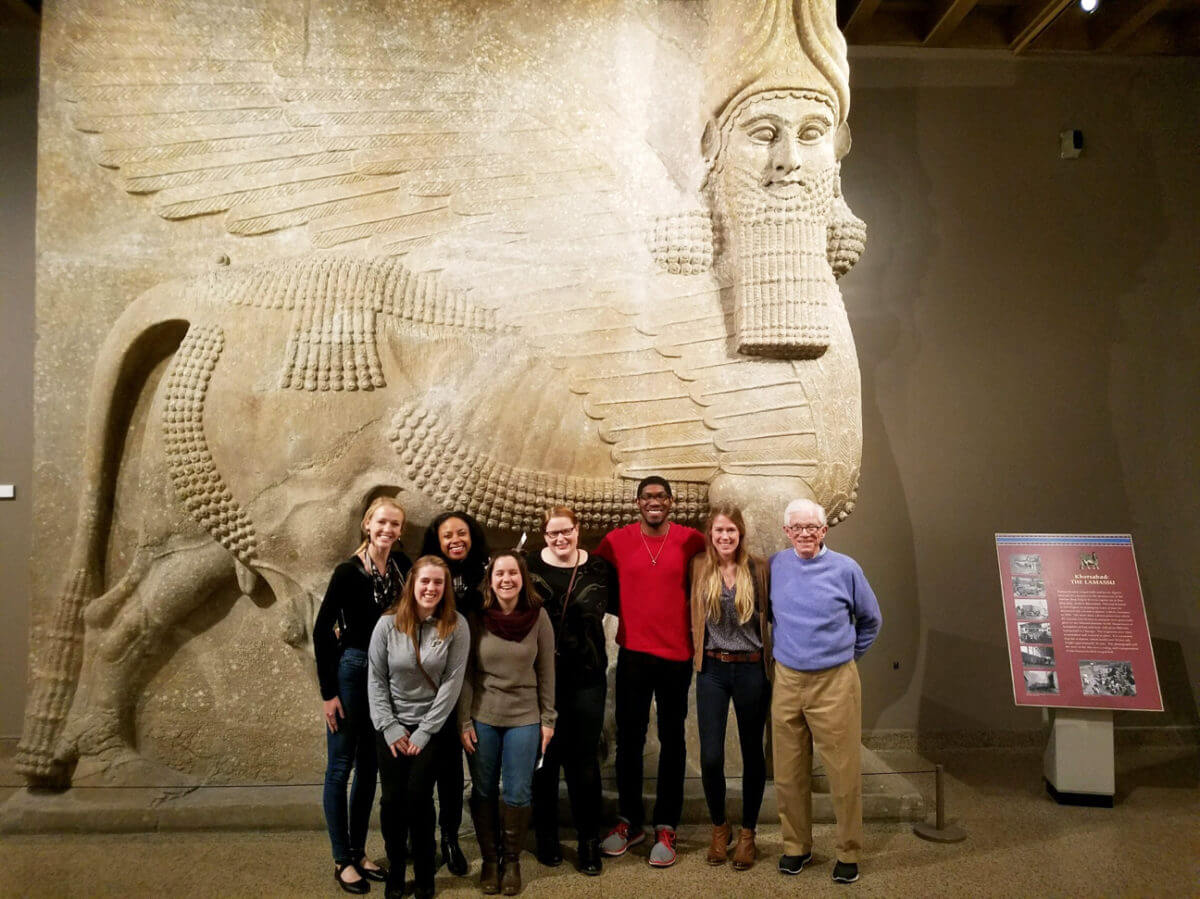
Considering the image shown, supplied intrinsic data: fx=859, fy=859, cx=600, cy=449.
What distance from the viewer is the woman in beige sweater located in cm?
240

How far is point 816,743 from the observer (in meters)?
2.55

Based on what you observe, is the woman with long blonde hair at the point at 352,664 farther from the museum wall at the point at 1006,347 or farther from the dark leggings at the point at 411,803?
the museum wall at the point at 1006,347

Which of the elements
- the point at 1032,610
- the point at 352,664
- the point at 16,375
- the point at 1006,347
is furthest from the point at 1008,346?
the point at 16,375

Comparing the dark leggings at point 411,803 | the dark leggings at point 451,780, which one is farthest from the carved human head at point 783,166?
the dark leggings at point 411,803

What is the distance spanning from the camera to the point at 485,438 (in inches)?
120

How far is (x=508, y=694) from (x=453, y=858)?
24.6 inches

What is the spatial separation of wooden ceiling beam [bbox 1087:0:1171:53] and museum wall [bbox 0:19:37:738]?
5038mm

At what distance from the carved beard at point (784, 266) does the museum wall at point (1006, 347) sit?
1.18 m

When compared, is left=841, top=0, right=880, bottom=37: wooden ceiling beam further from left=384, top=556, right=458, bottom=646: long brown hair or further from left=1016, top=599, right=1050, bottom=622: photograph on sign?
left=384, top=556, right=458, bottom=646: long brown hair

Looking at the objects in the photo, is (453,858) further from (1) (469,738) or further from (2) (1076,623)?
(2) (1076,623)

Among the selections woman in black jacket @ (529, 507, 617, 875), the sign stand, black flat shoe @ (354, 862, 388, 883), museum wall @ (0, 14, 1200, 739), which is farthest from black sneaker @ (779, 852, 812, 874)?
museum wall @ (0, 14, 1200, 739)

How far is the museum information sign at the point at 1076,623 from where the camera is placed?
Answer: 3.22 m

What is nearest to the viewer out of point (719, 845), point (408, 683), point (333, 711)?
point (408, 683)

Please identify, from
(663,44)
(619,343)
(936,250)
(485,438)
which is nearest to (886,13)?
(936,250)
